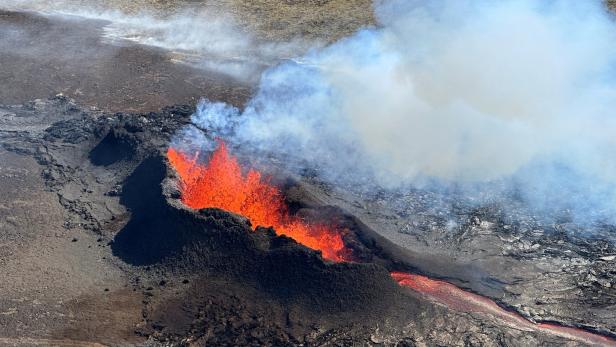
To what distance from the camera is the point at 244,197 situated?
17.2 meters

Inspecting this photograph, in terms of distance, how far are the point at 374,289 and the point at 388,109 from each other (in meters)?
9.65

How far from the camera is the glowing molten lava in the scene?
16078mm

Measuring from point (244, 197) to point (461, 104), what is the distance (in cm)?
964

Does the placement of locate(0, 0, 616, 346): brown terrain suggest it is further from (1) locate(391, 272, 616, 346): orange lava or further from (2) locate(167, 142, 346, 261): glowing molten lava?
(2) locate(167, 142, 346, 261): glowing molten lava

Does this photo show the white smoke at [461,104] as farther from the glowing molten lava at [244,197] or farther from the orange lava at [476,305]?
the orange lava at [476,305]

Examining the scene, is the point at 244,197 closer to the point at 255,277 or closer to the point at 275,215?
the point at 275,215

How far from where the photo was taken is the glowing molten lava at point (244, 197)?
52.7 ft

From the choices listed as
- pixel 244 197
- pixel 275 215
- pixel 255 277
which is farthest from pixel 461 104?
pixel 255 277

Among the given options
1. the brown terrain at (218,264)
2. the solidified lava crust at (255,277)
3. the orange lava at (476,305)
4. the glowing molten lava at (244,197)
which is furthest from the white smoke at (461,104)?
the orange lava at (476,305)

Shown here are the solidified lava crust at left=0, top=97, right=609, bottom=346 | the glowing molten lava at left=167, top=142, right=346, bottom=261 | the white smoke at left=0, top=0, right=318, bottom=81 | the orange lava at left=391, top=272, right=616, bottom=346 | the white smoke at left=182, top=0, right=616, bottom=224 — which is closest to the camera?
the solidified lava crust at left=0, top=97, right=609, bottom=346

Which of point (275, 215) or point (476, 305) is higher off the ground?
point (476, 305)

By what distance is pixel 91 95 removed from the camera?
2536 centimetres

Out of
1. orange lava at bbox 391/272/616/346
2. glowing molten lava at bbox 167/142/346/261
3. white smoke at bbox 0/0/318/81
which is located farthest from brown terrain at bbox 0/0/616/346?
white smoke at bbox 0/0/318/81

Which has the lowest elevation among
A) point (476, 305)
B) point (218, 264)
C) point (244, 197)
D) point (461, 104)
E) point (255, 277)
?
point (218, 264)
